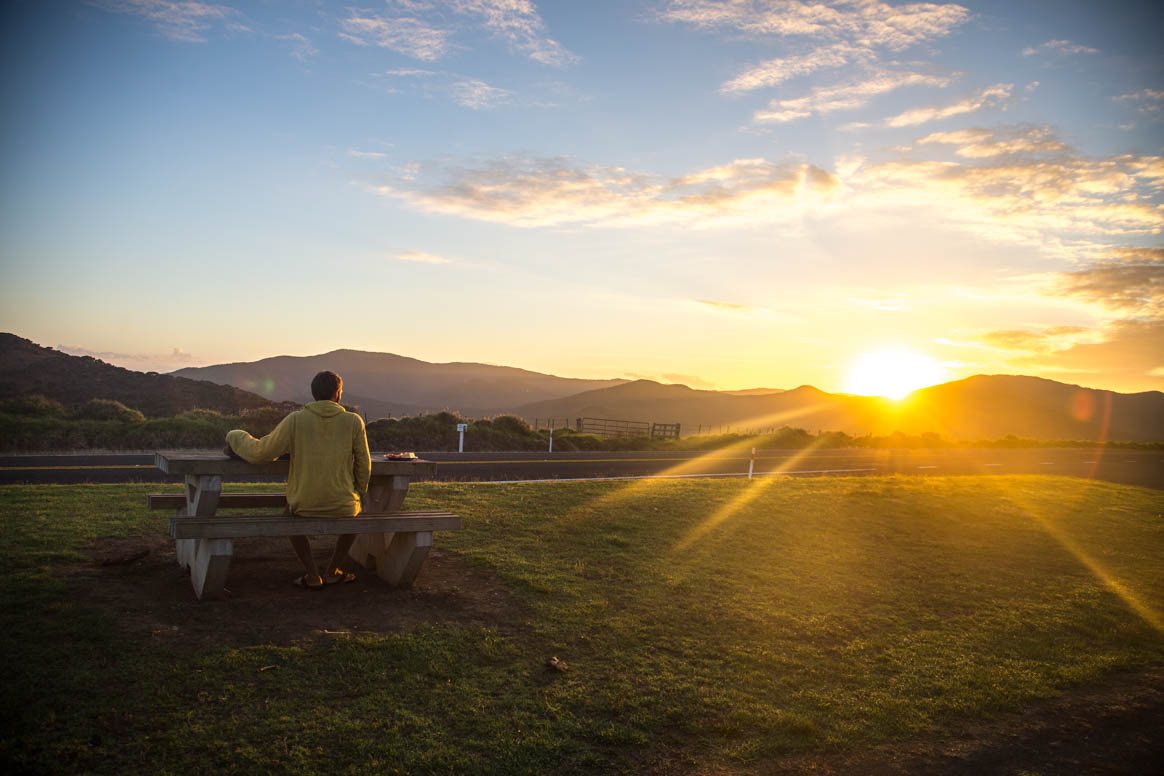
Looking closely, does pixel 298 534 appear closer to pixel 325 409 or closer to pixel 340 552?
pixel 340 552

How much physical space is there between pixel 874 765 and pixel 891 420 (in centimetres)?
12511

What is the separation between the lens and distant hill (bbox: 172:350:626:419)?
125 m

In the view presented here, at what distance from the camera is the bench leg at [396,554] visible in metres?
6.29

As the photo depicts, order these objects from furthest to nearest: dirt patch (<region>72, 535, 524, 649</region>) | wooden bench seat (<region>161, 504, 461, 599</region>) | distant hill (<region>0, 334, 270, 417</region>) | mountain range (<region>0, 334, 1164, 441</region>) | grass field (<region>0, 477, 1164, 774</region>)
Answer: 1. mountain range (<region>0, 334, 1164, 441</region>)
2. distant hill (<region>0, 334, 270, 417</region>)
3. wooden bench seat (<region>161, 504, 461, 599</region>)
4. dirt patch (<region>72, 535, 524, 649</region>)
5. grass field (<region>0, 477, 1164, 774</region>)

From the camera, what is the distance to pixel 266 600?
595cm

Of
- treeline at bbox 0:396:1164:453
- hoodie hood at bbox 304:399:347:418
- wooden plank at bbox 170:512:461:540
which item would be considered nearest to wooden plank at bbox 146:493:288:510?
wooden plank at bbox 170:512:461:540

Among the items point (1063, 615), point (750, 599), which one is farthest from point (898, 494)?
point (750, 599)

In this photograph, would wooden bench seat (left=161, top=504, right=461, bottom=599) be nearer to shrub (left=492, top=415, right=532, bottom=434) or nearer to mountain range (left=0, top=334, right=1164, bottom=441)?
shrub (left=492, top=415, right=532, bottom=434)

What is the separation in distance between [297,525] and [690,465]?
61.2 feet

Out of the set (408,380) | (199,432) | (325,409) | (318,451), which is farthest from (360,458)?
(408,380)

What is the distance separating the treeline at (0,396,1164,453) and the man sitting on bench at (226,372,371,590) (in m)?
16.7

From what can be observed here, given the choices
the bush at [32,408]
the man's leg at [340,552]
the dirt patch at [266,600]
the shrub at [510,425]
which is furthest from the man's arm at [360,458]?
the bush at [32,408]

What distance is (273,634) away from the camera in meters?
5.34

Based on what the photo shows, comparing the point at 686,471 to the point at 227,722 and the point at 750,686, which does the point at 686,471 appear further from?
the point at 227,722
